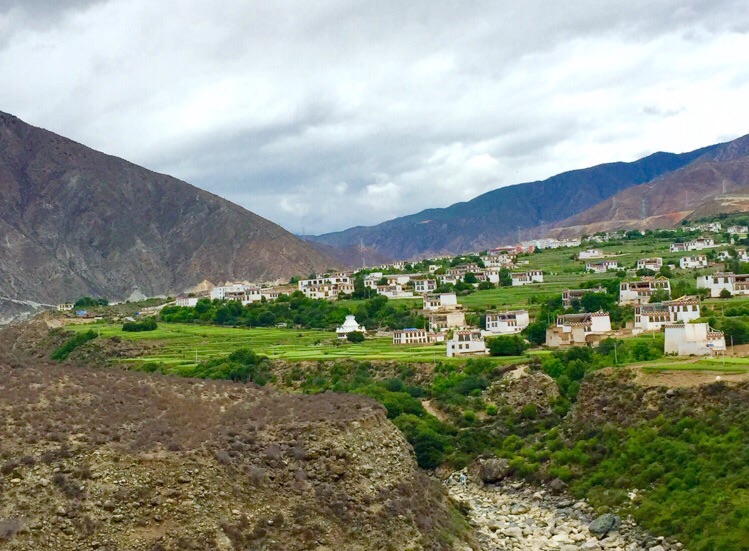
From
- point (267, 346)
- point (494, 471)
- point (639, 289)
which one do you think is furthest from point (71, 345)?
point (494, 471)

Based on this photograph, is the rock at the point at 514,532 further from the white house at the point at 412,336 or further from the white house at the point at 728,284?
the white house at the point at 728,284

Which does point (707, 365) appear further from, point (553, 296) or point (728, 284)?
point (553, 296)

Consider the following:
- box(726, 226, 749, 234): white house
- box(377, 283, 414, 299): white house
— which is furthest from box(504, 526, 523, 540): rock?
box(726, 226, 749, 234): white house

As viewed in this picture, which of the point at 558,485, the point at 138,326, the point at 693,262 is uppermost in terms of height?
the point at 693,262

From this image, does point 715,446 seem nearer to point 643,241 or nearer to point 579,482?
point 579,482

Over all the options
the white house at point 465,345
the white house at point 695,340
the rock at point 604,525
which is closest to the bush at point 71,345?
the white house at point 465,345
